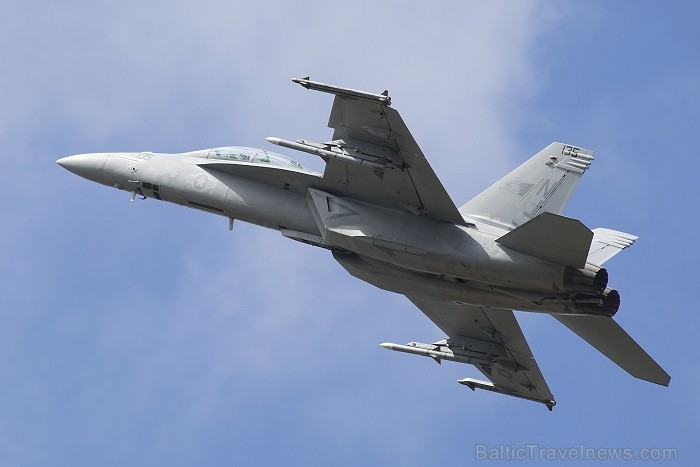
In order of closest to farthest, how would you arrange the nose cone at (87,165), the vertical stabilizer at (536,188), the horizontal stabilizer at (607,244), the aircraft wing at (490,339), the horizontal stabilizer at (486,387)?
the vertical stabilizer at (536,188) < the horizontal stabilizer at (607,244) < the nose cone at (87,165) < the aircraft wing at (490,339) < the horizontal stabilizer at (486,387)

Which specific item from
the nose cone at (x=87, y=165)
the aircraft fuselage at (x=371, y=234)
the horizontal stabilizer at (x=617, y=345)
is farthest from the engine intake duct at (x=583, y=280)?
the nose cone at (x=87, y=165)

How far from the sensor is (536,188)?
3281 cm

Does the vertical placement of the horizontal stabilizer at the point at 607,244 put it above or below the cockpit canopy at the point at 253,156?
below

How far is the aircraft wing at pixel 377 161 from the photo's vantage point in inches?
1176

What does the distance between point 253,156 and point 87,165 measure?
4828 mm

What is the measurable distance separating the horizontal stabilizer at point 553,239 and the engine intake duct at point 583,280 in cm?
20

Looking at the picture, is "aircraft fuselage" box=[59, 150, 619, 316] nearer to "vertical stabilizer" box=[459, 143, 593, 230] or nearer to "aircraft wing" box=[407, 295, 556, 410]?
"vertical stabilizer" box=[459, 143, 593, 230]

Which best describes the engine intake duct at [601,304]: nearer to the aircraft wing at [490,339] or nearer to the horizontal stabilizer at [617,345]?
the horizontal stabilizer at [617,345]

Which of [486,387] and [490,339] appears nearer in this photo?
[490,339]

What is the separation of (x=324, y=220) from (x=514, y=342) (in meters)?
7.76

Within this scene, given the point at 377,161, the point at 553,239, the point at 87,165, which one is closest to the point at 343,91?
the point at 377,161

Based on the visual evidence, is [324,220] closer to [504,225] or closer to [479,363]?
[504,225]

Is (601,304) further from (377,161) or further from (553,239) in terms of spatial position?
(377,161)

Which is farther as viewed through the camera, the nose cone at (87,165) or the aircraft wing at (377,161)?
the nose cone at (87,165)
